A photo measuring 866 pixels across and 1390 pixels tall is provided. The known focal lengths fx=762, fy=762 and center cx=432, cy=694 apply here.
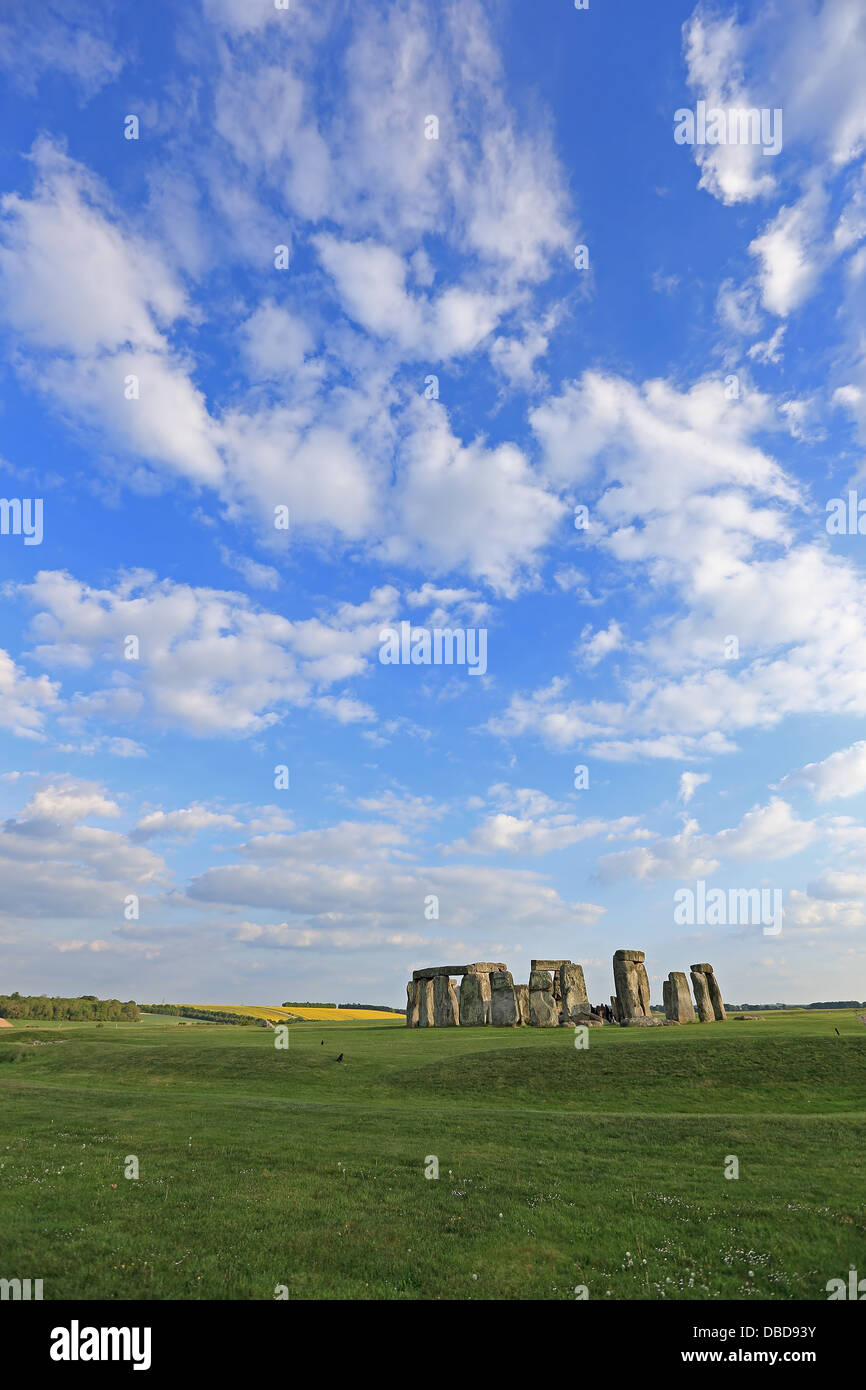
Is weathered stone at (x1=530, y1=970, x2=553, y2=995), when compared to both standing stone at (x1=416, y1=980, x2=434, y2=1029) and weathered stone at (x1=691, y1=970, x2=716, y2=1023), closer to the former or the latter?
standing stone at (x1=416, y1=980, x2=434, y2=1029)

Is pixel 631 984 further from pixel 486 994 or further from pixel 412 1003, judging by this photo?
pixel 412 1003

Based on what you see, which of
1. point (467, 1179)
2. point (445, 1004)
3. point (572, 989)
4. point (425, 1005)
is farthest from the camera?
point (425, 1005)

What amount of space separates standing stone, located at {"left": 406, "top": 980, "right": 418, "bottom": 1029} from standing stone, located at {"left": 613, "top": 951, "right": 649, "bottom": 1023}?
14471 mm

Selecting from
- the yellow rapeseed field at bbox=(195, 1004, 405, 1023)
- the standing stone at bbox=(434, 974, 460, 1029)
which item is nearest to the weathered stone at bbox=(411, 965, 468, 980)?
the standing stone at bbox=(434, 974, 460, 1029)

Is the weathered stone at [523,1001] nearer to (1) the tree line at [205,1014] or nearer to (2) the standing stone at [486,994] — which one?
(2) the standing stone at [486,994]

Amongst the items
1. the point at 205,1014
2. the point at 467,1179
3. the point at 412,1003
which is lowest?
the point at 205,1014

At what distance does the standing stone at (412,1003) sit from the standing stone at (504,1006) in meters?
6.91

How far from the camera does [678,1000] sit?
4472 cm

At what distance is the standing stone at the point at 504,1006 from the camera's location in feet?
155

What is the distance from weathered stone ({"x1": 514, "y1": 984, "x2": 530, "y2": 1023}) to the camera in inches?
1864

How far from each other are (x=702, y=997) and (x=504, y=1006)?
12.0 m

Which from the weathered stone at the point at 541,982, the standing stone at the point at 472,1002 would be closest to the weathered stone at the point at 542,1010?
the weathered stone at the point at 541,982

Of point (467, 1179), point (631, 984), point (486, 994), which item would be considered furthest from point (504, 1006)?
point (467, 1179)
